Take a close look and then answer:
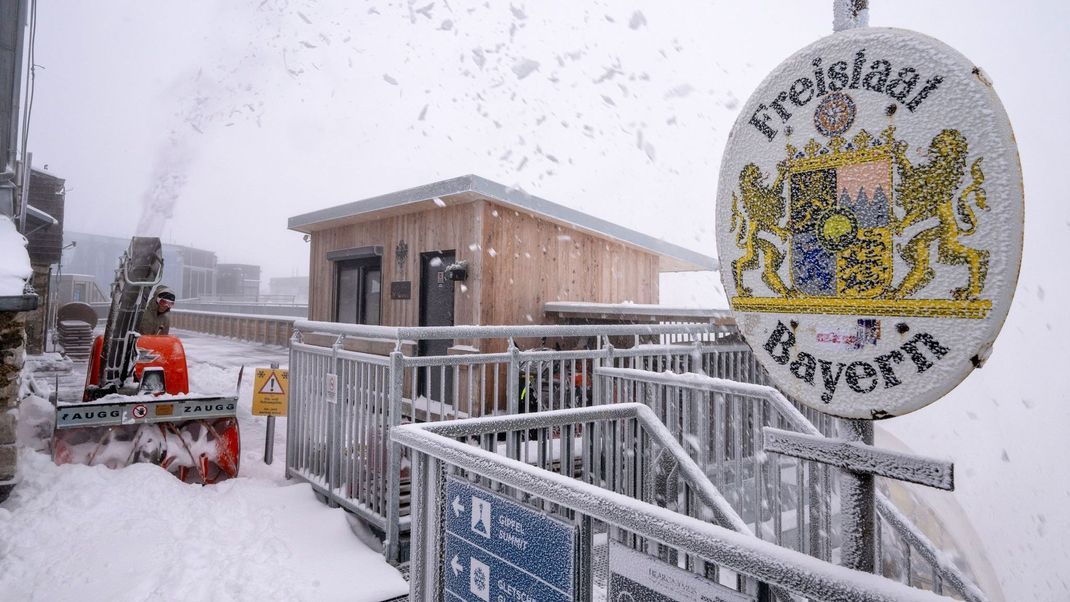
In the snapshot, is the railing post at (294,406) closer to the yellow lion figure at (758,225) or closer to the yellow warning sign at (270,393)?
the yellow warning sign at (270,393)

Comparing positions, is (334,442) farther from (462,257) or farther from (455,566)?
(462,257)

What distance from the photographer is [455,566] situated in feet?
6.76

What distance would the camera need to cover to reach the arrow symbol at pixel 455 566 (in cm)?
204

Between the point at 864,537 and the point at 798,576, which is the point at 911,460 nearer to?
the point at 864,537

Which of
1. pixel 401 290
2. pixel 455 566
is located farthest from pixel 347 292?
pixel 455 566

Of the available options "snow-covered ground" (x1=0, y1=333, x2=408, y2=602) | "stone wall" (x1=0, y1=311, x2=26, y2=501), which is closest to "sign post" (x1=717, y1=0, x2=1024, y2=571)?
"snow-covered ground" (x1=0, y1=333, x2=408, y2=602)

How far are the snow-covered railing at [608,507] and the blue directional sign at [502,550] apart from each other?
4cm

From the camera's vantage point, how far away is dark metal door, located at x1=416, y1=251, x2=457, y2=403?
923 cm

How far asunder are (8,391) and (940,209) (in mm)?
Result: 6989

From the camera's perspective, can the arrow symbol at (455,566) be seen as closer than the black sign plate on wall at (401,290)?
Yes

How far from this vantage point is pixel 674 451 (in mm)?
3178

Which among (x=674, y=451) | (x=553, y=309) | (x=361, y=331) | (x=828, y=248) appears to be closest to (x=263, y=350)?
(x=553, y=309)

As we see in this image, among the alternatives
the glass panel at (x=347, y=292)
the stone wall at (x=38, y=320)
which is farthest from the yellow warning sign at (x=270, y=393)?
the stone wall at (x=38, y=320)

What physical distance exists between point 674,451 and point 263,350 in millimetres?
22303
